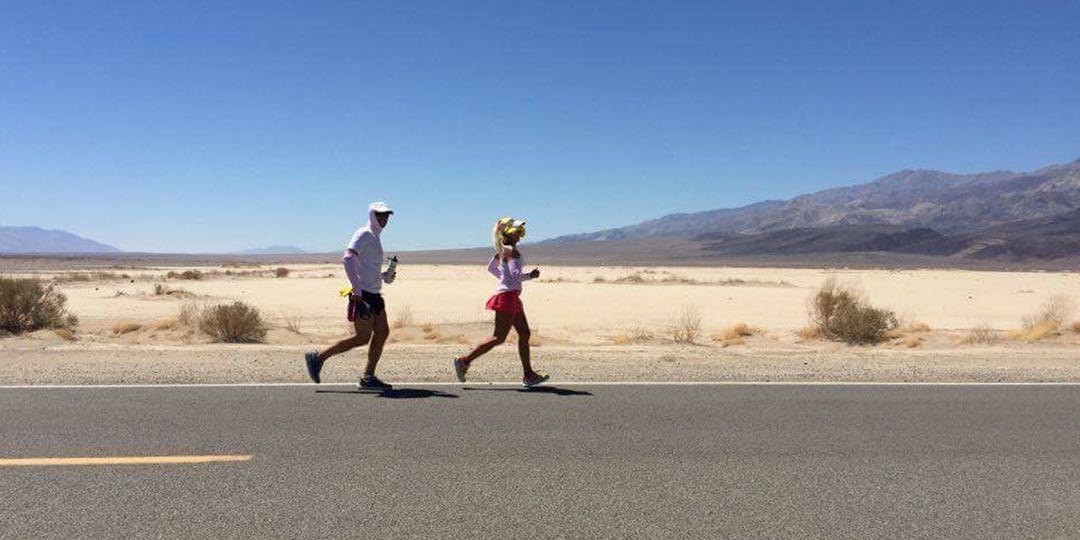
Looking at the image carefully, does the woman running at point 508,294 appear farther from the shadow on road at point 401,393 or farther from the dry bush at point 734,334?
the dry bush at point 734,334

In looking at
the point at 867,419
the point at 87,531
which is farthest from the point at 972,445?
the point at 87,531

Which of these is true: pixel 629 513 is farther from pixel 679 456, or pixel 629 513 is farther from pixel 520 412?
pixel 520 412

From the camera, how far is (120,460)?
5.24 meters

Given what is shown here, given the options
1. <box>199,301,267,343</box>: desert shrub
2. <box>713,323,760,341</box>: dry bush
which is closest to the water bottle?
<box>199,301,267,343</box>: desert shrub

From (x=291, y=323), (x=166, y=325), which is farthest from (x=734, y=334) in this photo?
(x=166, y=325)

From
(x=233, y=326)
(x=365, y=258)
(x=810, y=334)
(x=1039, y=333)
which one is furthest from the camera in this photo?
(x=810, y=334)

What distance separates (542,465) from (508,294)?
295 centimetres

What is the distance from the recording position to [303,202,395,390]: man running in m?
7.56

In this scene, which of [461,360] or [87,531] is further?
[461,360]

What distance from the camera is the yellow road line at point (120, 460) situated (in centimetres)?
515

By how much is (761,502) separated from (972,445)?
7.84ft

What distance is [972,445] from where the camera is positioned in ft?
19.4

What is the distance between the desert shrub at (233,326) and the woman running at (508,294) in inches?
289

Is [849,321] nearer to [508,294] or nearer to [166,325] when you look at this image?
[508,294]
